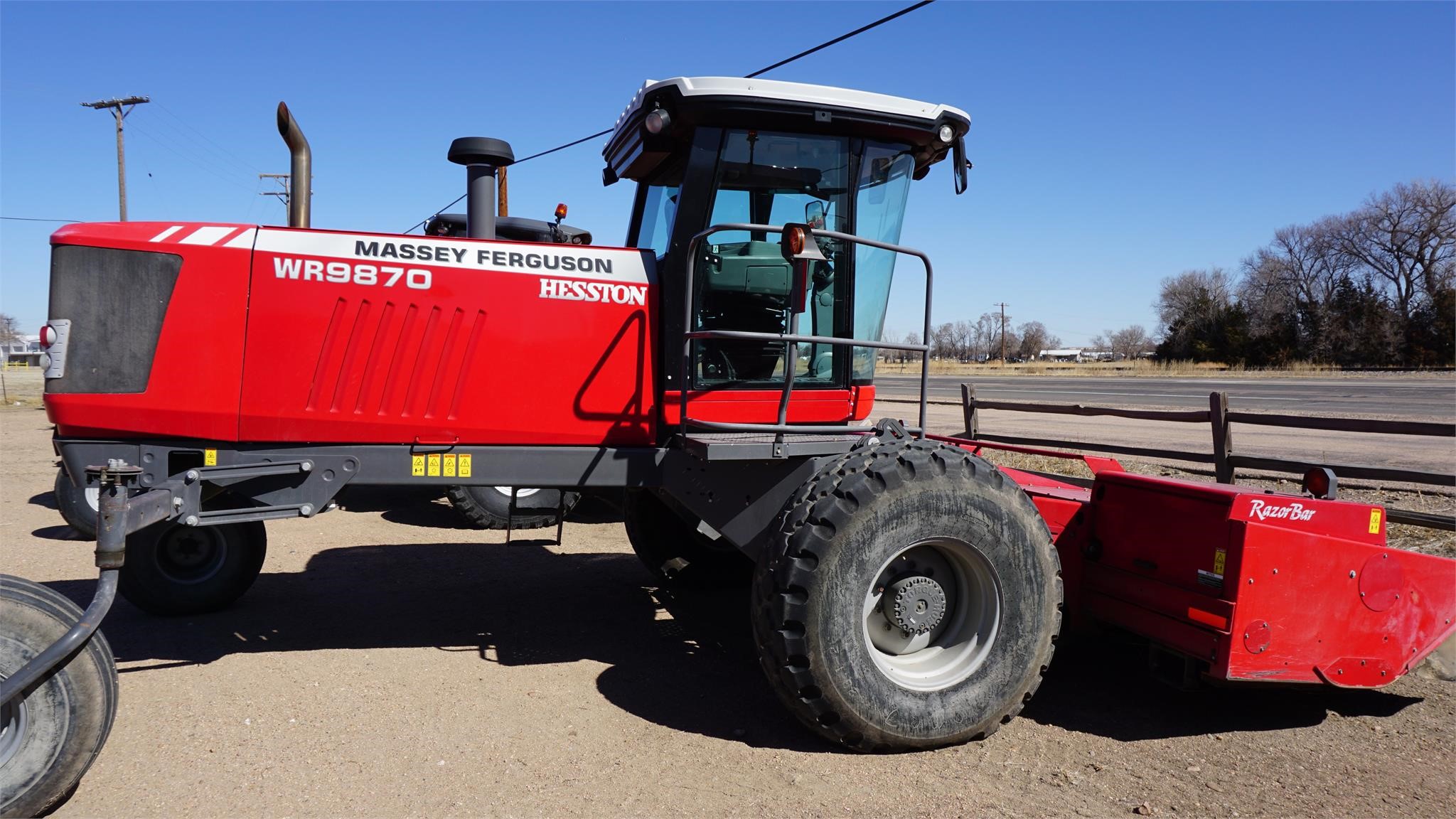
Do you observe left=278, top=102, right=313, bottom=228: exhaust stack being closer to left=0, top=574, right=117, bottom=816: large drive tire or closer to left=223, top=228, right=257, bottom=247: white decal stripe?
left=223, top=228, right=257, bottom=247: white decal stripe

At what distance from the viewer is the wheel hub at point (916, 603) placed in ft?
12.9

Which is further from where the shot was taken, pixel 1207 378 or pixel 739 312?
pixel 1207 378

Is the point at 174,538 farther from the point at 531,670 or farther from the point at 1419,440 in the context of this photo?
the point at 1419,440

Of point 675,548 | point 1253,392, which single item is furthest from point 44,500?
point 1253,392

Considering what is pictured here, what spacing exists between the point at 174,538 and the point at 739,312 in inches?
142

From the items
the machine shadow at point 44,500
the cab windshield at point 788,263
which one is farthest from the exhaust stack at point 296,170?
the machine shadow at point 44,500

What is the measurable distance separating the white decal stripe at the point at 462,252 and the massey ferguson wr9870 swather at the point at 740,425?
0.04 ft

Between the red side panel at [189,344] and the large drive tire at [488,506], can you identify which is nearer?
the red side panel at [189,344]

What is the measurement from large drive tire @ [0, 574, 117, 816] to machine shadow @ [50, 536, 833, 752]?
4.94 ft

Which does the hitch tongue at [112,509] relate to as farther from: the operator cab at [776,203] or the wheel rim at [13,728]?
the operator cab at [776,203]

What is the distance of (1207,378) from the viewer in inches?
1522

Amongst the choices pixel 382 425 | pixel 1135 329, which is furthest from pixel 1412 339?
pixel 1135 329

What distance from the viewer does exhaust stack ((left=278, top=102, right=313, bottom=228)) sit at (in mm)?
4004

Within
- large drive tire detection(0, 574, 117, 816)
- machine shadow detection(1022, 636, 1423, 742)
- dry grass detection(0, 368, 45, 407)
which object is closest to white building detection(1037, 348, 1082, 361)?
dry grass detection(0, 368, 45, 407)
